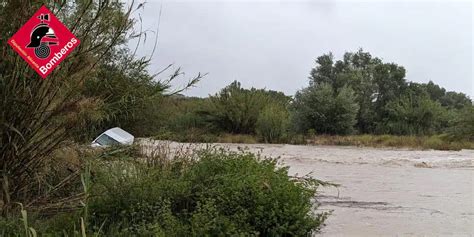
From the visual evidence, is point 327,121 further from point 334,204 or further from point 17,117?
point 17,117

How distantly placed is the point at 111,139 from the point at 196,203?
1692 millimetres

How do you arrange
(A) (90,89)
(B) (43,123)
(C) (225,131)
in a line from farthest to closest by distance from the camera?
(C) (225,131) < (A) (90,89) < (B) (43,123)

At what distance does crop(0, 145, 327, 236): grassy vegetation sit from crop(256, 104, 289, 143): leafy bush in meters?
26.1

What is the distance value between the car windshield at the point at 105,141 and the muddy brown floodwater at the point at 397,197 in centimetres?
282

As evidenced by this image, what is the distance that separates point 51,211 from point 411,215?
6.17 metres

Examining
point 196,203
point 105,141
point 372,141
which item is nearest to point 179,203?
point 196,203

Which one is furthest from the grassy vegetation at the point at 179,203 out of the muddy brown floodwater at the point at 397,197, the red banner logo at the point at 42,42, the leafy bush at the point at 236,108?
the leafy bush at the point at 236,108

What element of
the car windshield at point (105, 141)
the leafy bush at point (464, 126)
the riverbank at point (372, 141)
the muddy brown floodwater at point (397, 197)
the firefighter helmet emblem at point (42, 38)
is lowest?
the muddy brown floodwater at point (397, 197)

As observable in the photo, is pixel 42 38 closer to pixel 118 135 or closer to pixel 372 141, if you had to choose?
pixel 118 135

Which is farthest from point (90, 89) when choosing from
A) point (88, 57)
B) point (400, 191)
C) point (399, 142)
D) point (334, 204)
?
point (399, 142)

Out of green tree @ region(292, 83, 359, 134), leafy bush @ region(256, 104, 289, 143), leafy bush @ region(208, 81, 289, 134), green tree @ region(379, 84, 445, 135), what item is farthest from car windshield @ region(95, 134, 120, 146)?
green tree @ region(379, 84, 445, 135)

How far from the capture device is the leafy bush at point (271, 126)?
105 ft

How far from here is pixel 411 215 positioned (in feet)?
28.7

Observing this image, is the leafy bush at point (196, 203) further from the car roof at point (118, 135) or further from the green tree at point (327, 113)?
the green tree at point (327, 113)
